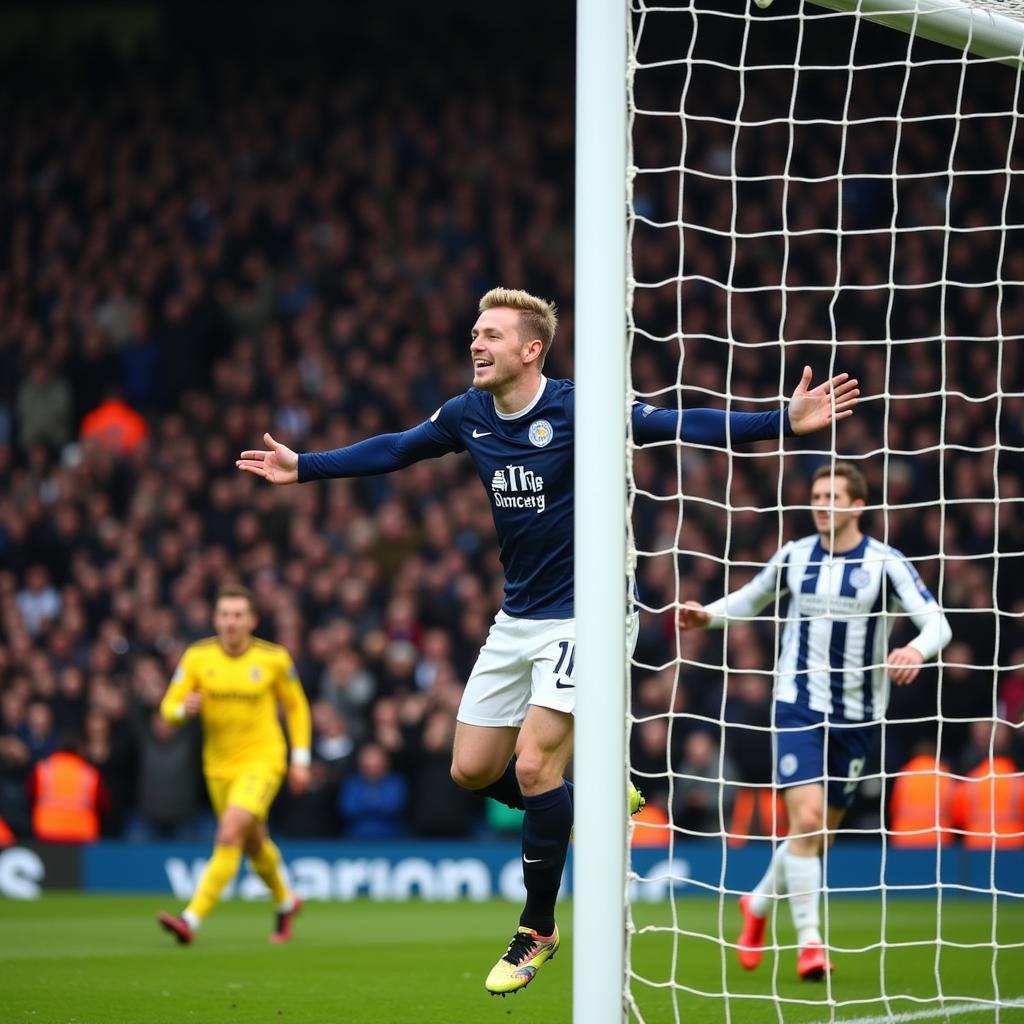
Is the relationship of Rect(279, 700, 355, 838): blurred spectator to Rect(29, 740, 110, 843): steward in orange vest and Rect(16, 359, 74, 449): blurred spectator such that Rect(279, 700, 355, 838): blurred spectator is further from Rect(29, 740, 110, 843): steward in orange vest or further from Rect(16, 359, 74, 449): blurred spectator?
Rect(16, 359, 74, 449): blurred spectator

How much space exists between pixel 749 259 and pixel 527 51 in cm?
572

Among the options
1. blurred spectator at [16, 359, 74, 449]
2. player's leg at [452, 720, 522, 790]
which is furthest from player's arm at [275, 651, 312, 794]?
blurred spectator at [16, 359, 74, 449]

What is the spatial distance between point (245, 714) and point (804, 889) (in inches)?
161

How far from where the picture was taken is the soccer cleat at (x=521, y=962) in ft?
19.0

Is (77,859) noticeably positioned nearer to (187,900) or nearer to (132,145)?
(187,900)

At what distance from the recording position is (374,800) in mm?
14148

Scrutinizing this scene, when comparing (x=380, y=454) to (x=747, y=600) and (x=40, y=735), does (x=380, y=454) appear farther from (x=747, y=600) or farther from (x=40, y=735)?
(x=40, y=735)

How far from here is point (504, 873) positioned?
13656 mm

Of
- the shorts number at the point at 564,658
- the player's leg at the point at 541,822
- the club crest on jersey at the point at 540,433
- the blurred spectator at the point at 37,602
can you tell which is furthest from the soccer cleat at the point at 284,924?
the blurred spectator at the point at 37,602

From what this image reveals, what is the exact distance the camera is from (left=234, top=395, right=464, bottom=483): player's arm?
6.27 m

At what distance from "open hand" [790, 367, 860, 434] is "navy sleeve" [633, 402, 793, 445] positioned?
2.0 inches

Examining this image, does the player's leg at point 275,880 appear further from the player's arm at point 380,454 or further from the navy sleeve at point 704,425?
the navy sleeve at point 704,425

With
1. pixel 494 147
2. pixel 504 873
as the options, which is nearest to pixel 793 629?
pixel 504 873

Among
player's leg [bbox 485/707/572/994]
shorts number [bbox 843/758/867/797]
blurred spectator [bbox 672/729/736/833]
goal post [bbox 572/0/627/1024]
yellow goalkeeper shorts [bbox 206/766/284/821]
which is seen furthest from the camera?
blurred spectator [bbox 672/729/736/833]
